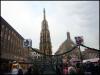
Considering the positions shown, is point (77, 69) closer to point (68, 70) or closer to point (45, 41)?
point (68, 70)

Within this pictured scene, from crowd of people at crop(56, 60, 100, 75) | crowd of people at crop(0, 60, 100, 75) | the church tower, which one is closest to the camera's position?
crowd of people at crop(56, 60, 100, 75)

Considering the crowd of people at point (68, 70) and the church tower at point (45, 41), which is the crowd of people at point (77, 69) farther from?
the church tower at point (45, 41)

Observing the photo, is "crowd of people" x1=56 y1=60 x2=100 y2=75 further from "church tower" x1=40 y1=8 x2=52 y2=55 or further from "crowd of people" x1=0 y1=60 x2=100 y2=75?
"church tower" x1=40 y1=8 x2=52 y2=55

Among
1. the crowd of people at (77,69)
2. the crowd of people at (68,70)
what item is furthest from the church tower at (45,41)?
the crowd of people at (68,70)

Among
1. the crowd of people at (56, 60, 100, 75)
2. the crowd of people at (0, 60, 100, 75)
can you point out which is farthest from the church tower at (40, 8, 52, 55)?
the crowd of people at (0, 60, 100, 75)

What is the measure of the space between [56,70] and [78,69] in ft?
5.59

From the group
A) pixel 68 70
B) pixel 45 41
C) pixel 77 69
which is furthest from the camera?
pixel 45 41

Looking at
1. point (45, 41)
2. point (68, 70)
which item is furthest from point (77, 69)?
point (45, 41)

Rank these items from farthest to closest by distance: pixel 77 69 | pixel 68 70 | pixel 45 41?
1. pixel 45 41
2. pixel 77 69
3. pixel 68 70

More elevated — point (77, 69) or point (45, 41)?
point (45, 41)

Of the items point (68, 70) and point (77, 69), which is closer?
point (68, 70)

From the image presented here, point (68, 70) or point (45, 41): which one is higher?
point (45, 41)

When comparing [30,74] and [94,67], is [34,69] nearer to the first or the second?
[30,74]

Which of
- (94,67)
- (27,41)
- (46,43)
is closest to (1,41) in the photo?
(27,41)
